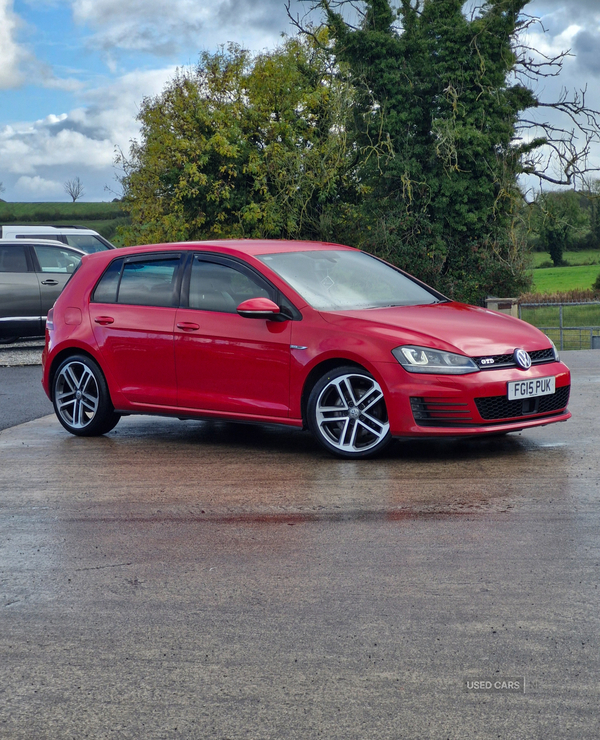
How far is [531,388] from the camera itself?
7480 mm

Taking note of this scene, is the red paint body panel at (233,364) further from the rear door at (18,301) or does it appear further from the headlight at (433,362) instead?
the rear door at (18,301)

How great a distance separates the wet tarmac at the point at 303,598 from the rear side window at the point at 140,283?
5.15ft

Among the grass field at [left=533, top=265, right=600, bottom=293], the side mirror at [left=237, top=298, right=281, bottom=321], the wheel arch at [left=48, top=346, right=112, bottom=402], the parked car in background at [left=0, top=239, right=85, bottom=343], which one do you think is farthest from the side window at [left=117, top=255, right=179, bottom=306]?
the grass field at [left=533, top=265, right=600, bottom=293]

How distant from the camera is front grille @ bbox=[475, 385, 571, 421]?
7254 mm

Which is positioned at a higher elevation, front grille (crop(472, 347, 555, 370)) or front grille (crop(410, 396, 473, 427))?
front grille (crop(472, 347, 555, 370))

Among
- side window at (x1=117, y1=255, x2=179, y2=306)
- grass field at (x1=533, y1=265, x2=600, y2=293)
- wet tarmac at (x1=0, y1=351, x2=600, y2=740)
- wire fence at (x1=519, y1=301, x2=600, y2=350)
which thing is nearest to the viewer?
wet tarmac at (x1=0, y1=351, x2=600, y2=740)

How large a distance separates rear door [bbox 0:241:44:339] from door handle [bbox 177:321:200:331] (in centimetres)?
1177

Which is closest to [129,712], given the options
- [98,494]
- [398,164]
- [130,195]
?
[98,494]

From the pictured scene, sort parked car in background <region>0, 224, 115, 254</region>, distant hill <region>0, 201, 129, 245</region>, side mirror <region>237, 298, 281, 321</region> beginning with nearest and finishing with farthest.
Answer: side mirror <region>237, 298, 281, 321</region>
parked car in background <region>0, 224, 115, 254</region>
distant hill <region>0, 201, 129, 245</region>

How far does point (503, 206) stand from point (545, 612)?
3329cm

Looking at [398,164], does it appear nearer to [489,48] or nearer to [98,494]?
[489,48]

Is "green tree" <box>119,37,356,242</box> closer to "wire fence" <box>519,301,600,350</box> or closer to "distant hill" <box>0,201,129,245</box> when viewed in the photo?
"wire fence" <box>519,301,600,350</box>

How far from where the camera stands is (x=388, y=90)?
3716 centimetres

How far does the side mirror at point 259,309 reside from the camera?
7688mm
